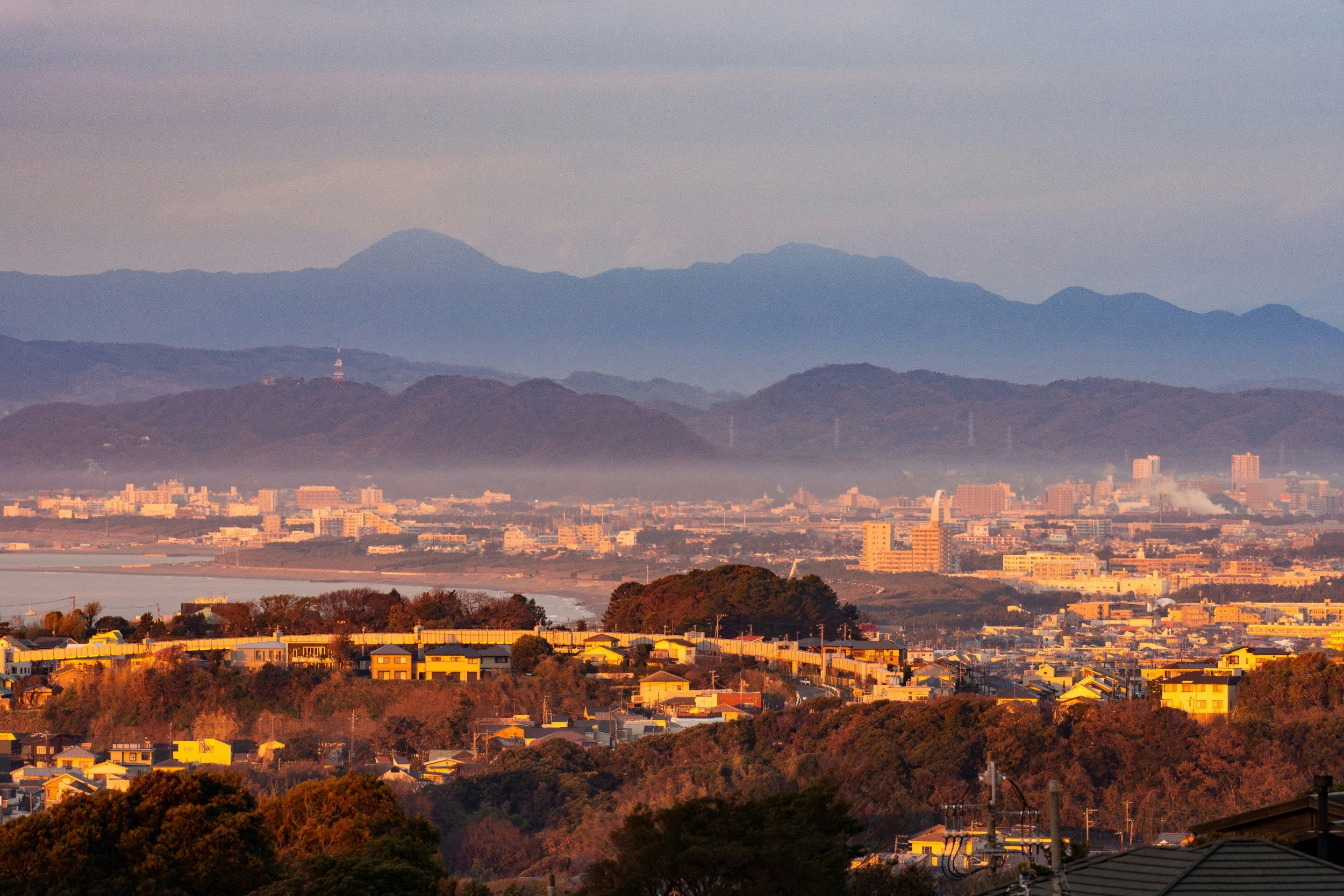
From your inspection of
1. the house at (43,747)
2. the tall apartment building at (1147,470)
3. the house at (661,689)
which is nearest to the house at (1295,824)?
the house at (43,747)

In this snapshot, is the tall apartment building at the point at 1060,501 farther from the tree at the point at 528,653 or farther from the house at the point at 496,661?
the house at the point at 496,661

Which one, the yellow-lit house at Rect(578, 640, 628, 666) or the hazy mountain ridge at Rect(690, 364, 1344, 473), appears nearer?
the yellow-lit house at Rect(578, 640, 628, 666)

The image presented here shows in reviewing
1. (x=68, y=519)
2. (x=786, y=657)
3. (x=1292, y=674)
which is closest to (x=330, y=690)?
(x=786, y=657)

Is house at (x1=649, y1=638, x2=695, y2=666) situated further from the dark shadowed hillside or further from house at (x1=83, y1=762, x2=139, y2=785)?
the dark shadowed hillside

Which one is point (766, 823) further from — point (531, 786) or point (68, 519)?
point (68, 519)

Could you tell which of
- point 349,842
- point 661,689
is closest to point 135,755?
point 661,689

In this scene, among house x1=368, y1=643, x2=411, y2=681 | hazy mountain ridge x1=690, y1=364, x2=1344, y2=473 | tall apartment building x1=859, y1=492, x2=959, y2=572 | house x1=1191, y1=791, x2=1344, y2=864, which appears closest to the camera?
house x1=1191, y1=791, x2=1344, y2=864

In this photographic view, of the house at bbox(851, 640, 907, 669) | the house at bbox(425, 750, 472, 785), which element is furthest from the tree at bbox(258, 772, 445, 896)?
the house at bbox(851, 640, 907, 669)
